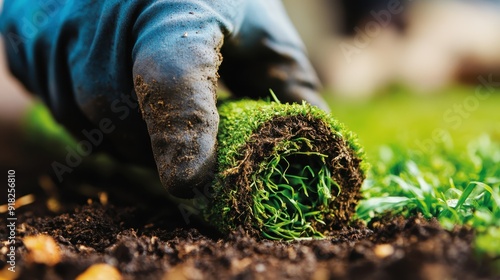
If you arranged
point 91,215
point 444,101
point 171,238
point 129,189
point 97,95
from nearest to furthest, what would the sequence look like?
point 171,238 < point 91,215 < point 97,95 < point 129,189 < point 444,101

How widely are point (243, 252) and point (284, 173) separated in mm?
379

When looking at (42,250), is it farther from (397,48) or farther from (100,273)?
(397,48)

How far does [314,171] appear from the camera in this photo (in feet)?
5.85

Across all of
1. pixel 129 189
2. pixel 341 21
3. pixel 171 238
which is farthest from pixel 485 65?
pixel 171 238

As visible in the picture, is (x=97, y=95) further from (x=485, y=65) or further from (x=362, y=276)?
(x=485, y=65)

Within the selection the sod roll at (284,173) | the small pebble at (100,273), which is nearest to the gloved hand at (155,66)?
the sod roll at (284,173)

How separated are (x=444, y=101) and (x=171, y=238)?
5.28 meters

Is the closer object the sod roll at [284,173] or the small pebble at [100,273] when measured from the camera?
the small pebble at [100,273]

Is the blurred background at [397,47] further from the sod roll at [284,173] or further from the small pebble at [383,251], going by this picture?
the small pebble at [383,251]

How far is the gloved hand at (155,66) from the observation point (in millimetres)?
1589

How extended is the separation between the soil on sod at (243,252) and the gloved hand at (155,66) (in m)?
0.23

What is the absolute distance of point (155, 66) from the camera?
5.27ft

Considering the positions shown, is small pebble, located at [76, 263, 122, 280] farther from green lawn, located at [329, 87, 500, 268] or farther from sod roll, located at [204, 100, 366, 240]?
green lawn, located at [329, 87, 500, 268]

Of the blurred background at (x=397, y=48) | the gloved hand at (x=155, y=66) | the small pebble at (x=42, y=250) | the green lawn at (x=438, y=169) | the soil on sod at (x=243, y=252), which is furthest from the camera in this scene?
the blurred background at (x=397, y=48)
